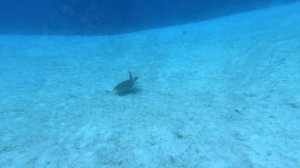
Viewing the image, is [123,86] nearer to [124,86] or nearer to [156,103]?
[124,86]

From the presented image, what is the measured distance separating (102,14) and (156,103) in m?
10.4

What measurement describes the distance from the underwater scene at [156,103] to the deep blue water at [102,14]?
298 centimetres

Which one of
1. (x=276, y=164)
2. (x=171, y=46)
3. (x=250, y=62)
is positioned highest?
(x=171, y=46)

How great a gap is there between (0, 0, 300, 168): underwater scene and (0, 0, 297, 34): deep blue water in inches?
117

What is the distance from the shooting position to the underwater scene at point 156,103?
3.15 m

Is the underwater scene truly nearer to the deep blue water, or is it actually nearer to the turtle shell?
the turtle shell

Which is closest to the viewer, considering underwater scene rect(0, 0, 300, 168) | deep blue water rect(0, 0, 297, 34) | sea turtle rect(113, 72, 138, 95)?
underwater scene rect(0, 0, 300, 168)

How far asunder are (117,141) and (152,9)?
13260mm

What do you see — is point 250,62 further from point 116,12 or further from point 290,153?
point 116,12

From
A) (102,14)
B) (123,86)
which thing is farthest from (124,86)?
(102,14)

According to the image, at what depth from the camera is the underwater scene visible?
10.3 feet

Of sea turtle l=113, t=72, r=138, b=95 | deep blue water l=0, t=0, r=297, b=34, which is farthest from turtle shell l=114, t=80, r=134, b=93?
deep blue water l=0, t=0, r=297, b=34

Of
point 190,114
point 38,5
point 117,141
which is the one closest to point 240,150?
point 190,114

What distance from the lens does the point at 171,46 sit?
33.3 ft
